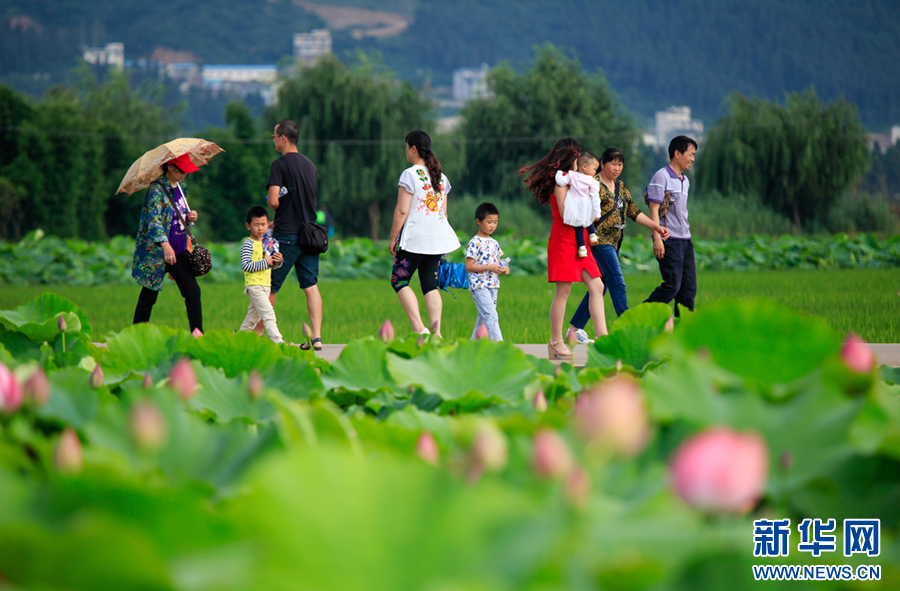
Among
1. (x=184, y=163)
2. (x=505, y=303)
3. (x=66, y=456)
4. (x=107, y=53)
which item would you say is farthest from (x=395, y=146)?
(x=107, y=53)

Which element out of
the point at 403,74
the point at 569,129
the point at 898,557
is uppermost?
the point at 403,74

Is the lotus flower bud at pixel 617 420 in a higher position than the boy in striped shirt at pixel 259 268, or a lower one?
higher

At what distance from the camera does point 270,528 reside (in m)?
0.61

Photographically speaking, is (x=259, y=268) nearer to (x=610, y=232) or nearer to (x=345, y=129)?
(x=610, y=232)

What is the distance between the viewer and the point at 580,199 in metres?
5.52

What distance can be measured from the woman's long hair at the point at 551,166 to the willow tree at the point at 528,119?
32106 mm

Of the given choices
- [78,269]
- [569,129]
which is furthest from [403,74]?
[78,269]

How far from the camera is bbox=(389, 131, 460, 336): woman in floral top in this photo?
570cm

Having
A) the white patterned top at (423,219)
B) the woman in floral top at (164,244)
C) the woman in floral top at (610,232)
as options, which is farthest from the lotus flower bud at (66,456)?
the woman in floral top at (610,232)

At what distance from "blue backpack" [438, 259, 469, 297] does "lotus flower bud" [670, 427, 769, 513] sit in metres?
5.31

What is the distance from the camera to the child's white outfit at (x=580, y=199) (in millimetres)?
5512

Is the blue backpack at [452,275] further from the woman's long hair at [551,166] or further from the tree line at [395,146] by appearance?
the tree line at [395,146]

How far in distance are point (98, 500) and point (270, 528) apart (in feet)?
0.66

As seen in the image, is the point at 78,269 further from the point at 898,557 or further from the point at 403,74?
the point at 403,74
